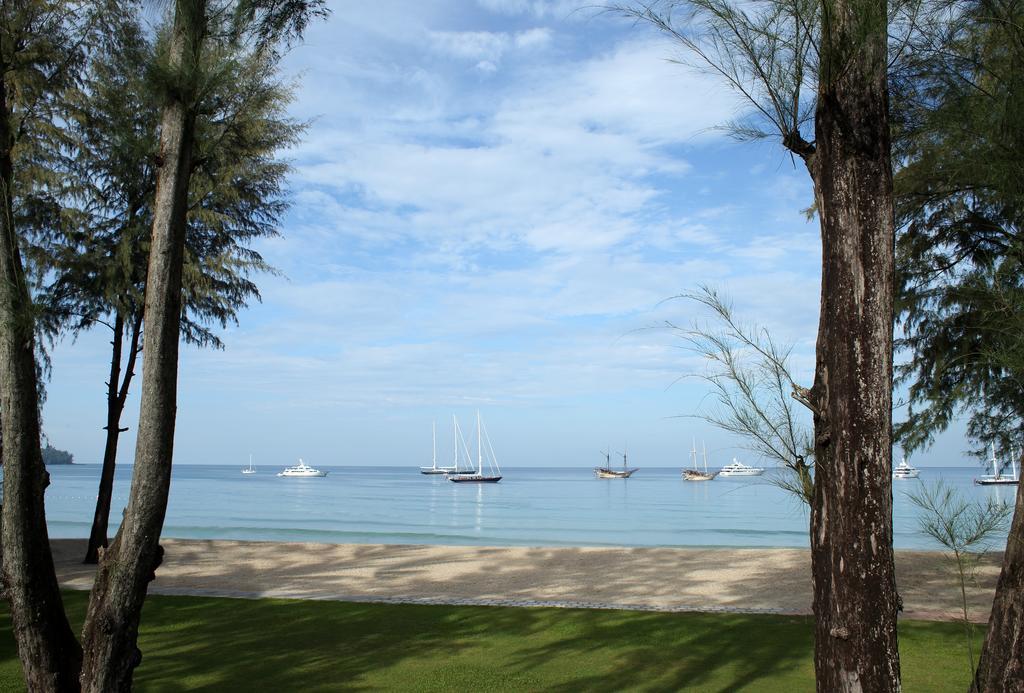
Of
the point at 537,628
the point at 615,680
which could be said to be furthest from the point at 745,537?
the point at 615,680

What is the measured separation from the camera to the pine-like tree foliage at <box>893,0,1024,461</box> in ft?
16.9

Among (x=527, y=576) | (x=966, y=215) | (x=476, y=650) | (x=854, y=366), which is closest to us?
(x=854, y=366)

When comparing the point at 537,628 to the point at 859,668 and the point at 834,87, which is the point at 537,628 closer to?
the point at 859,668

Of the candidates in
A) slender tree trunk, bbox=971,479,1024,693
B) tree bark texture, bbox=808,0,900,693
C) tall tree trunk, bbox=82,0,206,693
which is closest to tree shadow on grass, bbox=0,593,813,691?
tall tree trunk, bbox=82,0,206,693

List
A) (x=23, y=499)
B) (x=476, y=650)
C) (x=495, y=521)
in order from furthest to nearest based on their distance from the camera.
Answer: (x=495, y=521) < (x=476, y=650) < (x=23, y=499)

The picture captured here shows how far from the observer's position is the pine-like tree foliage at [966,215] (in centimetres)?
515

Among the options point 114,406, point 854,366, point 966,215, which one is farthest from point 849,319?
point 114,406

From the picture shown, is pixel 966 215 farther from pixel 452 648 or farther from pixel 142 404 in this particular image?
pixel 142 404

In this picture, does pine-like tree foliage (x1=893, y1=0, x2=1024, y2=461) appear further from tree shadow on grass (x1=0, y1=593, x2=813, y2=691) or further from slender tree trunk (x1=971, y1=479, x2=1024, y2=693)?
tree shadow on grass (x1=0, y1=593, x2=813, y2=691)

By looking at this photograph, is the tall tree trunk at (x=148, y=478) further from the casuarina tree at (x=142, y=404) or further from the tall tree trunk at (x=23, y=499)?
the tall tree trunk at (x=23, y=499)

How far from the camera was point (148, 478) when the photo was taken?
14.3 feet

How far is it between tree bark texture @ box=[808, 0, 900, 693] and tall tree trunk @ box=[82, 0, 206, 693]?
10.5ft

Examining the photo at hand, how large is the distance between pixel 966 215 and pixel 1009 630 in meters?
7.73

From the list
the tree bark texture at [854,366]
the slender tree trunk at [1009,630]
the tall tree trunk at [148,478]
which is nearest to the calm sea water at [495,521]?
the slender tree trunk at [1009,630]
